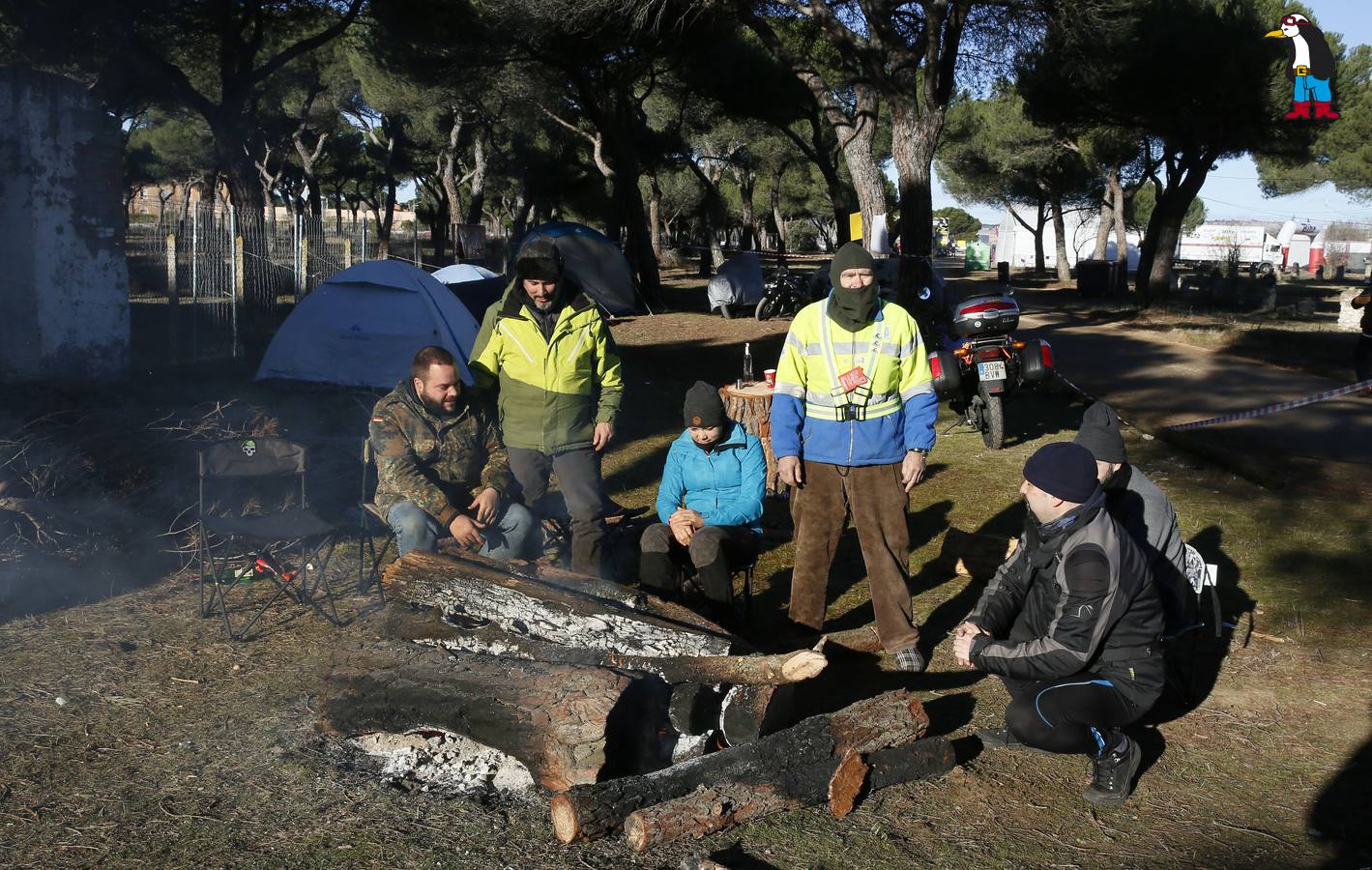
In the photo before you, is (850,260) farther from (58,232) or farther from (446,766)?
(58,232)

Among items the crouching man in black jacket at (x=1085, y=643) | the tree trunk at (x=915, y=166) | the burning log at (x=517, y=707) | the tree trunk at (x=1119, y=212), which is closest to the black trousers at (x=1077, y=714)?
the crouching man in black jacket at (x=1085, y=643)

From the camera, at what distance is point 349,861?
3.13m

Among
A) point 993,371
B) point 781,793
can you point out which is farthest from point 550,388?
point 993,371

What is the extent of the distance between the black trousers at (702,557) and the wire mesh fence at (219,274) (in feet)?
29.8

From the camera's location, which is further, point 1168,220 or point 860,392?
point 1168,220

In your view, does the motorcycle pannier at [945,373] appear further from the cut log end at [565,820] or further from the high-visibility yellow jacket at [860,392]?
the cut log end at [565,820]

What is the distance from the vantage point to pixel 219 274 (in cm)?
1362

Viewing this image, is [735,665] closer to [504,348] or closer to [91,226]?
[504,348]

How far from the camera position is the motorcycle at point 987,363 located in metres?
9.21

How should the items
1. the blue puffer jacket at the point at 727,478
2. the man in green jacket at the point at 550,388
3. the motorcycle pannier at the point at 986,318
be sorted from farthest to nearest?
the motorcycle pannier at the point at 986,318 < the man in green jacket at the point at 550,388 < the blue puffer jacket at the point at 727,478

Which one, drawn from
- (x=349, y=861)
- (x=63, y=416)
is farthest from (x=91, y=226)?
(x=349, y=861)

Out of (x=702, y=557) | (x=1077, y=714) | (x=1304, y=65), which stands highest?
(x=1304, y=65)

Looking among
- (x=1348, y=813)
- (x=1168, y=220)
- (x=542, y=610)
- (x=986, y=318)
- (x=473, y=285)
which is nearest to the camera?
(x=1348, y=813)

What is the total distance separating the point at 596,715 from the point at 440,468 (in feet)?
7.17
